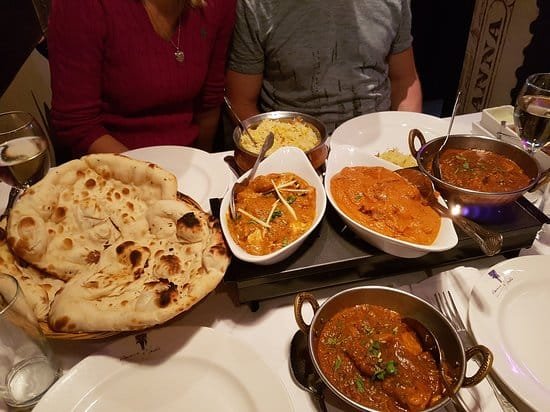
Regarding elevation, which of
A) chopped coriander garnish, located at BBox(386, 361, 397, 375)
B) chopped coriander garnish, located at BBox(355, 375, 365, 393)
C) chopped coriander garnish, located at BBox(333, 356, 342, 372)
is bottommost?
chopped coriander garnish, located at BBox(355, 375, 365, 393)

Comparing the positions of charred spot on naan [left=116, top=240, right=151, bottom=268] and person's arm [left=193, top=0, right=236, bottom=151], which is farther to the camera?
person's arm [left=193, top=0, right=236, bottom=151]

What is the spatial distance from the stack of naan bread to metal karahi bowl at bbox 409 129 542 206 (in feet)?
2.57

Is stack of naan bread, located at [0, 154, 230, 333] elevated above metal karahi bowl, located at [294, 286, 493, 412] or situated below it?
above

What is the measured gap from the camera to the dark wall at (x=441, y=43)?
4.82 meters

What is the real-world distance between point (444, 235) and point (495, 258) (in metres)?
0.36

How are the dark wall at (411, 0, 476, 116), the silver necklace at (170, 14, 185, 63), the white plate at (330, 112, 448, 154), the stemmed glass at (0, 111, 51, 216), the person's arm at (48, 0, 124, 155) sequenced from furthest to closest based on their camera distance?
1. the dark wall at (411, 0, 476, 116)
2. the silver necklace at (170, 14, 185, 63)
3. the white plate at (330, 112, 448, 154)
4. the person's arm at (48, 0, 124, 155)
5. the stemmed glass at (0, 111, 51, 216)

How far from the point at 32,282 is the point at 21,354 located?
0.20 m

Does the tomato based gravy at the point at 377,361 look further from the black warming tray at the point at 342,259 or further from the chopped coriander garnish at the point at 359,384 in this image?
the black warming tray at the point at 342,259

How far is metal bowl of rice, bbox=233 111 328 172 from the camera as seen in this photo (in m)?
1.79

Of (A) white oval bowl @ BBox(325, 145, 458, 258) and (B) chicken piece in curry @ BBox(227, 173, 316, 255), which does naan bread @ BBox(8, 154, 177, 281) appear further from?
(A) white oval bowl @ BBox(325, 145, 458, 258)

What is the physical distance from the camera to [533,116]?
164 cm

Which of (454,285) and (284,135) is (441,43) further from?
(454,285)

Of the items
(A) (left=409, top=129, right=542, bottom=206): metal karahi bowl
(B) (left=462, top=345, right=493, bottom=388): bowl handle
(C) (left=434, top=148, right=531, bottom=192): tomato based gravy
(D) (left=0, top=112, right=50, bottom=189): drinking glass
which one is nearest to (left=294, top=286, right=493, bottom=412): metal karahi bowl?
(B) (left=462, top=345, right=493, bottom=388): bowl handle

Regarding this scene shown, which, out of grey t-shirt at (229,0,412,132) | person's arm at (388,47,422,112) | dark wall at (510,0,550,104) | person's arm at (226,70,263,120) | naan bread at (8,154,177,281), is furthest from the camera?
dark wall at (510,0,550,104)
